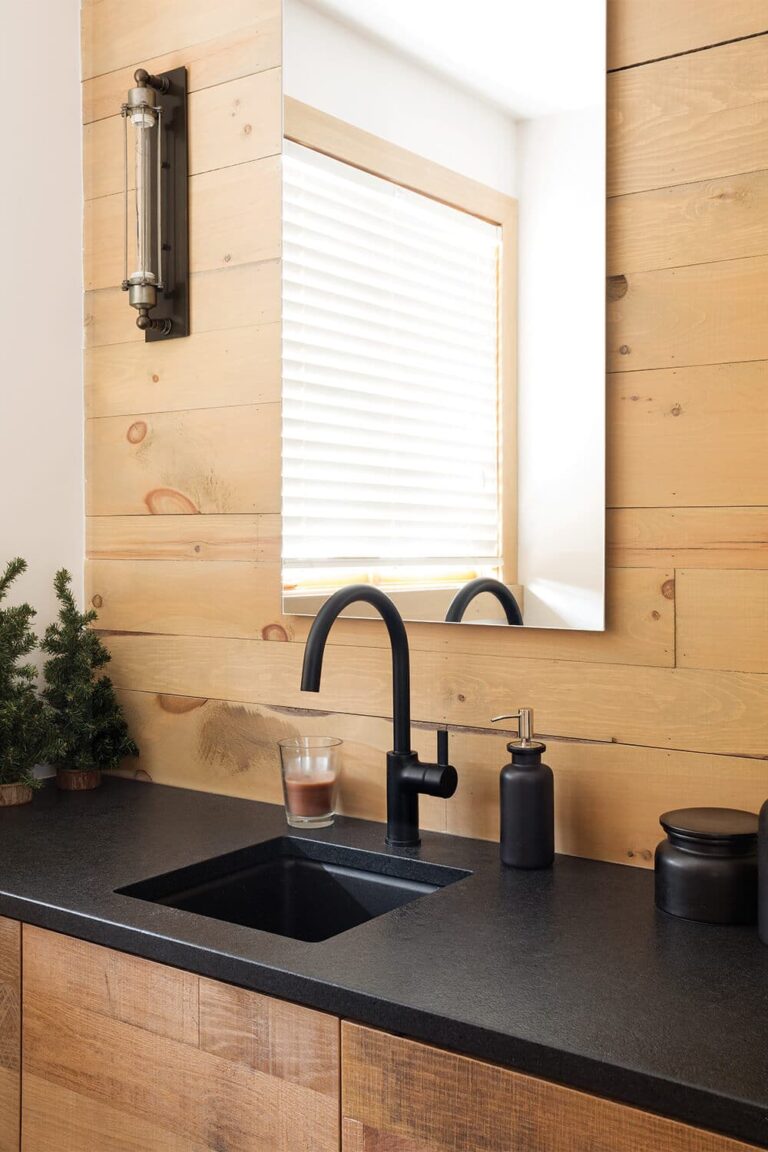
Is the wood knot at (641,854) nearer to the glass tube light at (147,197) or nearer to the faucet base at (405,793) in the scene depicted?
the faucet base at (405,793)

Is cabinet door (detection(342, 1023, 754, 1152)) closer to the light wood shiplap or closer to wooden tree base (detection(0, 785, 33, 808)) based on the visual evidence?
wooden tree base (detection(0, 785, 33, 808))

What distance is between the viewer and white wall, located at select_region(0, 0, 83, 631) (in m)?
1.91

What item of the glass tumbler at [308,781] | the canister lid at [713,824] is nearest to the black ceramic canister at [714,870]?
the canister lid at [713,824]

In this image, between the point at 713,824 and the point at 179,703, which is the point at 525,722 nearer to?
the point at 713,824

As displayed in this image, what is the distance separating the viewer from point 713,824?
3.98 feet

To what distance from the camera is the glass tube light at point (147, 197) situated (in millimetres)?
1837

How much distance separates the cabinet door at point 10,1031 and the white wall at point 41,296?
743 mm

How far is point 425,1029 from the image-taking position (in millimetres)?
970

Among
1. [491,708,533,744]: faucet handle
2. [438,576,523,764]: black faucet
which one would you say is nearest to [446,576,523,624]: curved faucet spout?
[438,576,523,764]: black faucet

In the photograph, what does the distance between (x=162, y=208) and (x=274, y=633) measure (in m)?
0.76

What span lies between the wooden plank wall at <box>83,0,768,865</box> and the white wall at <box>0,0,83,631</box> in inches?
1.5

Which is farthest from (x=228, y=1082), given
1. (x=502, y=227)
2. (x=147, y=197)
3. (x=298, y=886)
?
(x=147, y=197)

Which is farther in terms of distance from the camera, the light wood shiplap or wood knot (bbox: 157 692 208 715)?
wood knot (bbox: 157 692 208 715)

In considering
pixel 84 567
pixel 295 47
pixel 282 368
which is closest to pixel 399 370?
pixel 282 368
